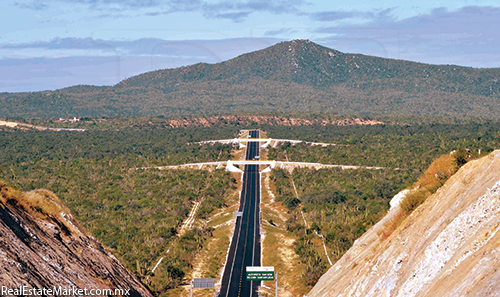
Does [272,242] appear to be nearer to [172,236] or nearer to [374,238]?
[172,236]

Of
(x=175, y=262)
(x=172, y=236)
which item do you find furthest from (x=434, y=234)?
(x=172, y=236)

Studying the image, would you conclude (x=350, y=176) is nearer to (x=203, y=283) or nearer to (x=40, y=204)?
(x=203, y=283)

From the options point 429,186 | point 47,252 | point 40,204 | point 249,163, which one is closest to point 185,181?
point 249,163

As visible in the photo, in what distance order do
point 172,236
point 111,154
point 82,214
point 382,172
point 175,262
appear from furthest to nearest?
point 111,154 → point 382,172 → point 82,214 → point 172,236 → point 175,262

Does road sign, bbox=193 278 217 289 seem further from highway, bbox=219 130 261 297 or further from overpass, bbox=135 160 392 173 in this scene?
overpass, bbox=135 160 392 173

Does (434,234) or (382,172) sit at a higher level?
(434,234)
